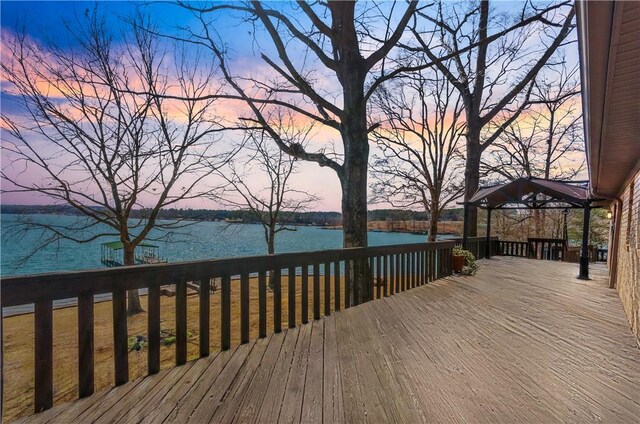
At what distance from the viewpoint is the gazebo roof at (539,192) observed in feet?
23.3

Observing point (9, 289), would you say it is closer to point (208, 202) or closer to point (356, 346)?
point (356, 346)

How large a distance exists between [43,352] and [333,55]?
6482 millimetres

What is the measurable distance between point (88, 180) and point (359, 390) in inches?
301

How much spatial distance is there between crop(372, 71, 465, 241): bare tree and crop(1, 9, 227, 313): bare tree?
7.93 metres

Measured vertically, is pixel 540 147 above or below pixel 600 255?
above

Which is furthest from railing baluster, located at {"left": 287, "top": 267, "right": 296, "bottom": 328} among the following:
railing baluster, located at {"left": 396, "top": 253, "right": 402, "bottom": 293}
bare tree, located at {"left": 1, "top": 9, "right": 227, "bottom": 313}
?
bare tree, located at {"left": 1, "top": 9, "right": 227, "bottom": 313}

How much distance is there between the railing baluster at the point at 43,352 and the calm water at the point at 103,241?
0.58m

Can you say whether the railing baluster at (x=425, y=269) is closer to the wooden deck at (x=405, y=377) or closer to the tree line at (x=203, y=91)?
the tree line at (x=203, y=91)

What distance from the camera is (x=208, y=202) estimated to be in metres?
9.09

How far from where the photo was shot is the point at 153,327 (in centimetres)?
217

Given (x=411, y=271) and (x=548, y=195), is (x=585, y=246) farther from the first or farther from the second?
(x=411, y=271)

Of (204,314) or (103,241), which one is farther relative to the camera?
(103,241)

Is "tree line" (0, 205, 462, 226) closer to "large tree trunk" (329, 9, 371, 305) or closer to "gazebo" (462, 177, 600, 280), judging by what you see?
"gazebo" (462, 177, 600, 280)

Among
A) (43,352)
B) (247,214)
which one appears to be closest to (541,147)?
(247,214)
